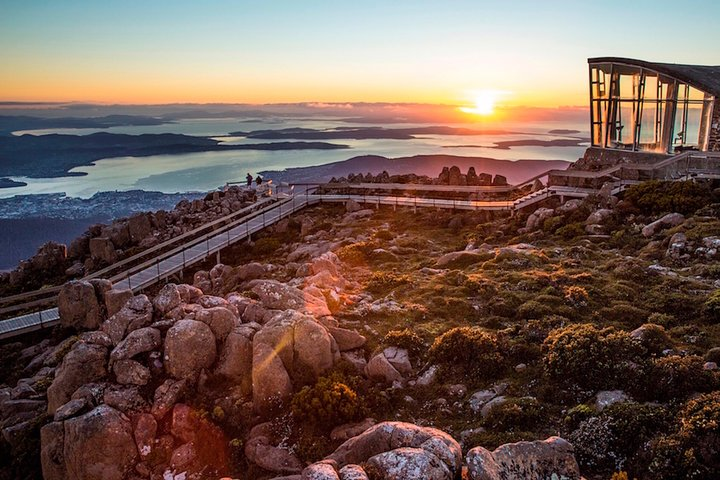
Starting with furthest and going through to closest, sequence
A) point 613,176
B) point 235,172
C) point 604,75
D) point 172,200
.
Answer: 1. point 235,172
2. point 172,200
3. point 604,75
4. point 613,176

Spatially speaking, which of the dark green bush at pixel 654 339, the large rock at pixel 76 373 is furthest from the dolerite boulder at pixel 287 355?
the dark green bush at pixel 654 339

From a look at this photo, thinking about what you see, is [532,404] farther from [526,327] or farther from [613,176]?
[613,176]

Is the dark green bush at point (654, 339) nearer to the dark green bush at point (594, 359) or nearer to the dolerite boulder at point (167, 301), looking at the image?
the dark green bush at point (594, 359)

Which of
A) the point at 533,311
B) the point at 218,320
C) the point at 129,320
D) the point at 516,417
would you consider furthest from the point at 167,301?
the point at 533,311

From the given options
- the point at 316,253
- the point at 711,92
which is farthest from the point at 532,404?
the point at 711,92

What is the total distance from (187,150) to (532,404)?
18554 cm

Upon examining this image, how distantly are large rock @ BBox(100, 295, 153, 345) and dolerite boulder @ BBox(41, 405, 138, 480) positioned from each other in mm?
2695

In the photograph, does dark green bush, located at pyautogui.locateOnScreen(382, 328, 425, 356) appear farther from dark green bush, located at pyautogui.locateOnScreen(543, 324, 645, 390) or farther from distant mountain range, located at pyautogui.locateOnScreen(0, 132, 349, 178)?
distant mountain range, located at pyautogui.locateOnScreen(0, 132, 349, 178)

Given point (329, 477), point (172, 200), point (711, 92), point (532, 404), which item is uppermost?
point (711, 92)

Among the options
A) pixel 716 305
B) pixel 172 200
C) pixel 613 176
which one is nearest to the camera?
pixel 716 305

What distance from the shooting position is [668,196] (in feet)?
84.6

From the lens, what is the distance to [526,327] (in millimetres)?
15234

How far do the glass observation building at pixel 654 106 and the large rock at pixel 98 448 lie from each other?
36.7 meters

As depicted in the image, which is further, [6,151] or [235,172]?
[6,151]
